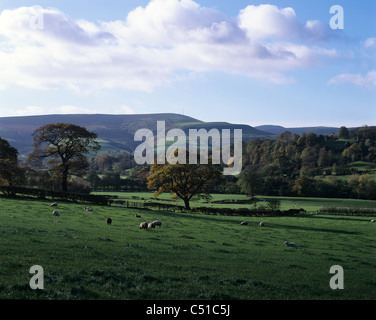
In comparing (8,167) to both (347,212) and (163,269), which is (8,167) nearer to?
(163,269)

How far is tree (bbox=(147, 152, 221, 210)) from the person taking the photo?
2276 inches

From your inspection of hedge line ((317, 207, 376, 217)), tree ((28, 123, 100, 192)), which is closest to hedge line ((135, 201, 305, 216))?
tree ((28, 123, 100, 192))

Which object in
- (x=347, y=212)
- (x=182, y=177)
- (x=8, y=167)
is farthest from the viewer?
(x=347, y=212)

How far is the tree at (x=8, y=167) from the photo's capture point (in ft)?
174

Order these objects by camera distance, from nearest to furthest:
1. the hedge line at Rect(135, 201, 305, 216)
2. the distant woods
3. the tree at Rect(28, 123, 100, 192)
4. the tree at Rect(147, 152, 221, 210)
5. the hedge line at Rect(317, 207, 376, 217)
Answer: the tree at Rect(28, 123, 100, 192) < the hedge line at Rect(135, 201, 305, 216) < the distant woods < the tree at Rect(147, 152, 221, 210) < the hedge line at Rect(317, 207, 376, 217)

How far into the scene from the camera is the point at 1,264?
40.0ft

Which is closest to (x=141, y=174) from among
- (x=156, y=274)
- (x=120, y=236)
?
(x=120, y=236)

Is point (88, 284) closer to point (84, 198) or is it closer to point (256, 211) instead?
point (84, 198)

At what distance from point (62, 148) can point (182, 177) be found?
2075 centimetres

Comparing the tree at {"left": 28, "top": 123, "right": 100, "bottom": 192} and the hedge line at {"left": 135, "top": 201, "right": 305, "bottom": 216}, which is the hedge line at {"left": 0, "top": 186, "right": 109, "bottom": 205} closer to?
the tree at {"left": 28, "top": 123, "right": 100, "bottom": 192}

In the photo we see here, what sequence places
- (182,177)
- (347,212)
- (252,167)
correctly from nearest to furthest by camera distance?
(182,177) < (347,212) < (252,167)

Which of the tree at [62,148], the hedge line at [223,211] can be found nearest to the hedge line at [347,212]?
the hedge line at [223,211]

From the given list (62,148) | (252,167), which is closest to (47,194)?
(62,148)

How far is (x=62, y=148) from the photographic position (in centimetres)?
5688
